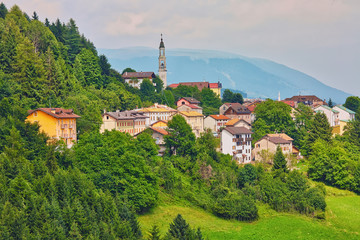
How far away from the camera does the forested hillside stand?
3853cm

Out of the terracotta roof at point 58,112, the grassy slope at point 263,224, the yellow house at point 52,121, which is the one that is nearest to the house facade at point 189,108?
the terracotta roof at point 58,112

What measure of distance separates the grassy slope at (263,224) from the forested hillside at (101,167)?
1.18 meters

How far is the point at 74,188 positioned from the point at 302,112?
63.4 metres

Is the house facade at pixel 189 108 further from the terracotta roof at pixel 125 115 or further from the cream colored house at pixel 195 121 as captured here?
the terracotta roof at pixel 125 115

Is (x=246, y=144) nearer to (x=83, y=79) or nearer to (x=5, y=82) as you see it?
(x=83, y=79)

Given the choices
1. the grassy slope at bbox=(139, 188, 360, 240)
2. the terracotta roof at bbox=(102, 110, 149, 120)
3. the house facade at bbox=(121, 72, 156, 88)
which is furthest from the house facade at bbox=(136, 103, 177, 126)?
the grassy slope at bbox=(139, 188, 360, 240)

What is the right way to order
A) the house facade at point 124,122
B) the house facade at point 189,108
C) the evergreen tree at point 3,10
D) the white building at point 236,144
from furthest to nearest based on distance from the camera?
the house facade at point 189,108, the evergreen tree at point 3,10, the white building at point 236,144, the house facade at point 124,122

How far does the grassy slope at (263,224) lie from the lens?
1928 inches

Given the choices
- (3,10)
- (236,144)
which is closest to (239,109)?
(236,144)

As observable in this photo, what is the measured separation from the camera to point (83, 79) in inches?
3371

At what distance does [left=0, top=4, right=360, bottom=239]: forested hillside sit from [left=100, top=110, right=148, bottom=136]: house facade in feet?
8.93

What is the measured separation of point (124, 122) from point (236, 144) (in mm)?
15357

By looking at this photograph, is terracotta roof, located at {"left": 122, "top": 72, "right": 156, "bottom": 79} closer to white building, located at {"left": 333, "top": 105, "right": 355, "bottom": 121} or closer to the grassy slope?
white building, located at {"left": 333, "top": 105, "right": 355, "bottom": 121}

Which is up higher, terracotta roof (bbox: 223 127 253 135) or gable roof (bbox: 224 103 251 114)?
gable roof (bbox: 224 103 251 114)
